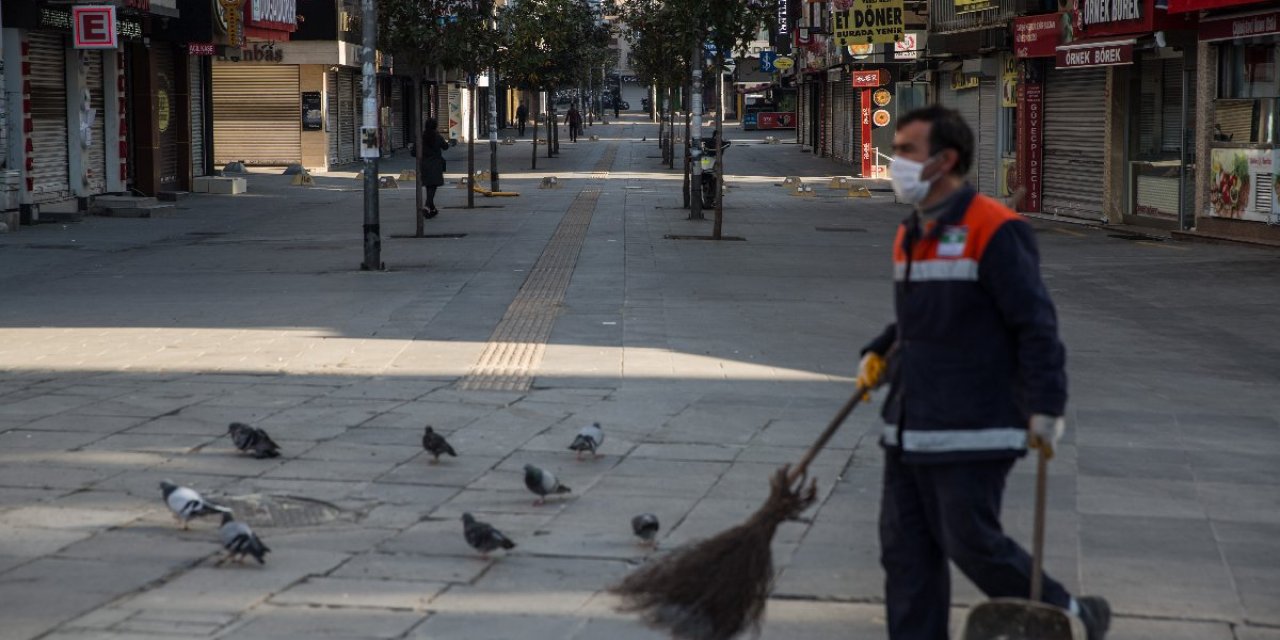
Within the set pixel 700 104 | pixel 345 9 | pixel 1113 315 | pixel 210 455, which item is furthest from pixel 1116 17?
pixel 345 9

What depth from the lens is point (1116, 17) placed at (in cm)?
2472

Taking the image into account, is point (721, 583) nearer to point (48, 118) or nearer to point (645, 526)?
point (645, 526)

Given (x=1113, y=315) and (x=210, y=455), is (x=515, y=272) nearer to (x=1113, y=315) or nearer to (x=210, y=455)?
(x=1113, y=315)

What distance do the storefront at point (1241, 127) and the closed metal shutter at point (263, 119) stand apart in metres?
28.5

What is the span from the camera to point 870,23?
115ft

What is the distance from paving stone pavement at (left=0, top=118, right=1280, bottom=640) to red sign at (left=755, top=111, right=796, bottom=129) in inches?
2765

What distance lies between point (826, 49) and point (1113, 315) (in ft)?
127

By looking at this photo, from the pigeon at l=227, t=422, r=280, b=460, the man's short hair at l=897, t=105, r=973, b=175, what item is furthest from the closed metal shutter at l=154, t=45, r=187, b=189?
the man's short hair at l=897, t=105, r=973, b=175

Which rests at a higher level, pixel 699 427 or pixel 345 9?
pixel 345 9

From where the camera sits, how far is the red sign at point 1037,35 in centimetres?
2780

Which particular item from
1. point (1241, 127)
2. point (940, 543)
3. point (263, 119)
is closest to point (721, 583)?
point (940, 543)

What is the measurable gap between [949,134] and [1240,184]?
63.0 feet

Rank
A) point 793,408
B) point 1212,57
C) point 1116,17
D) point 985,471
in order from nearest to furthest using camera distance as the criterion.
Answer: point 985,471 → point 793,408 → point 1212,57 → point 1116,17

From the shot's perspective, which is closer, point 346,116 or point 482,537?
point 482,537
